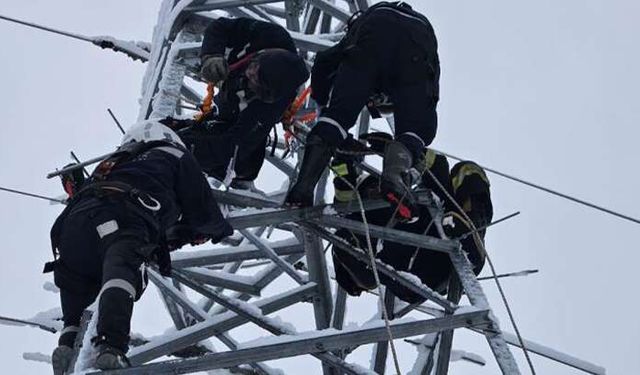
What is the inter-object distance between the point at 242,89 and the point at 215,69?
240mm

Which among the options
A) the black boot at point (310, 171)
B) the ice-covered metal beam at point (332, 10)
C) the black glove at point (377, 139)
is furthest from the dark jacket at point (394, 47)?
the ice-covered metal beam at point (332, 10)

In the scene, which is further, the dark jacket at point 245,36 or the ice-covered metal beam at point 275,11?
the ice-covered metal beam at point 275,11

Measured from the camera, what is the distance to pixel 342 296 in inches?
353

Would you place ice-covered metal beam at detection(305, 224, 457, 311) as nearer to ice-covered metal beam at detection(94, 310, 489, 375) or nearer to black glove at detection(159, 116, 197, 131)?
ice-covered metal beam at detection(94, 310, 489, 375)

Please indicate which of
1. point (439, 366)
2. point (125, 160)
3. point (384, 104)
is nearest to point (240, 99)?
point (384, 104)

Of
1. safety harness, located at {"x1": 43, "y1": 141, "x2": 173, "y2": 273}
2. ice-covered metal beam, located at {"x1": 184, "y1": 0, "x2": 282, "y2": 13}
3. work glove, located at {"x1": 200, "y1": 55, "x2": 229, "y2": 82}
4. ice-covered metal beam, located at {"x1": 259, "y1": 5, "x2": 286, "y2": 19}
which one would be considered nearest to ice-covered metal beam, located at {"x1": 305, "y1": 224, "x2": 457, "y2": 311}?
work glove, located at {"x1": 200, "y1": 55, "x2": 229, "y2": 82}

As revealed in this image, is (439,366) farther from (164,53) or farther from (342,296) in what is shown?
(164,53)

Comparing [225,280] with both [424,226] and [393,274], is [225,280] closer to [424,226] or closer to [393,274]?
[424,226]

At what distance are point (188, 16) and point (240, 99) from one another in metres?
→ 1.61

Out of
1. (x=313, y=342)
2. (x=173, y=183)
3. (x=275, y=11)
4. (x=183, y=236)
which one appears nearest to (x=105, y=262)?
(x=173, y=183)

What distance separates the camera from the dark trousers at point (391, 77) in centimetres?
773

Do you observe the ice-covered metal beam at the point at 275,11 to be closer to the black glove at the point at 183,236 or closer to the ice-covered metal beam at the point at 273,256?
the ice-covered metal beam at the point at 273,256

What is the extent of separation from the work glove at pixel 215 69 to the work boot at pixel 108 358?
2957mm

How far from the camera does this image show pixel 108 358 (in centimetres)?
526
